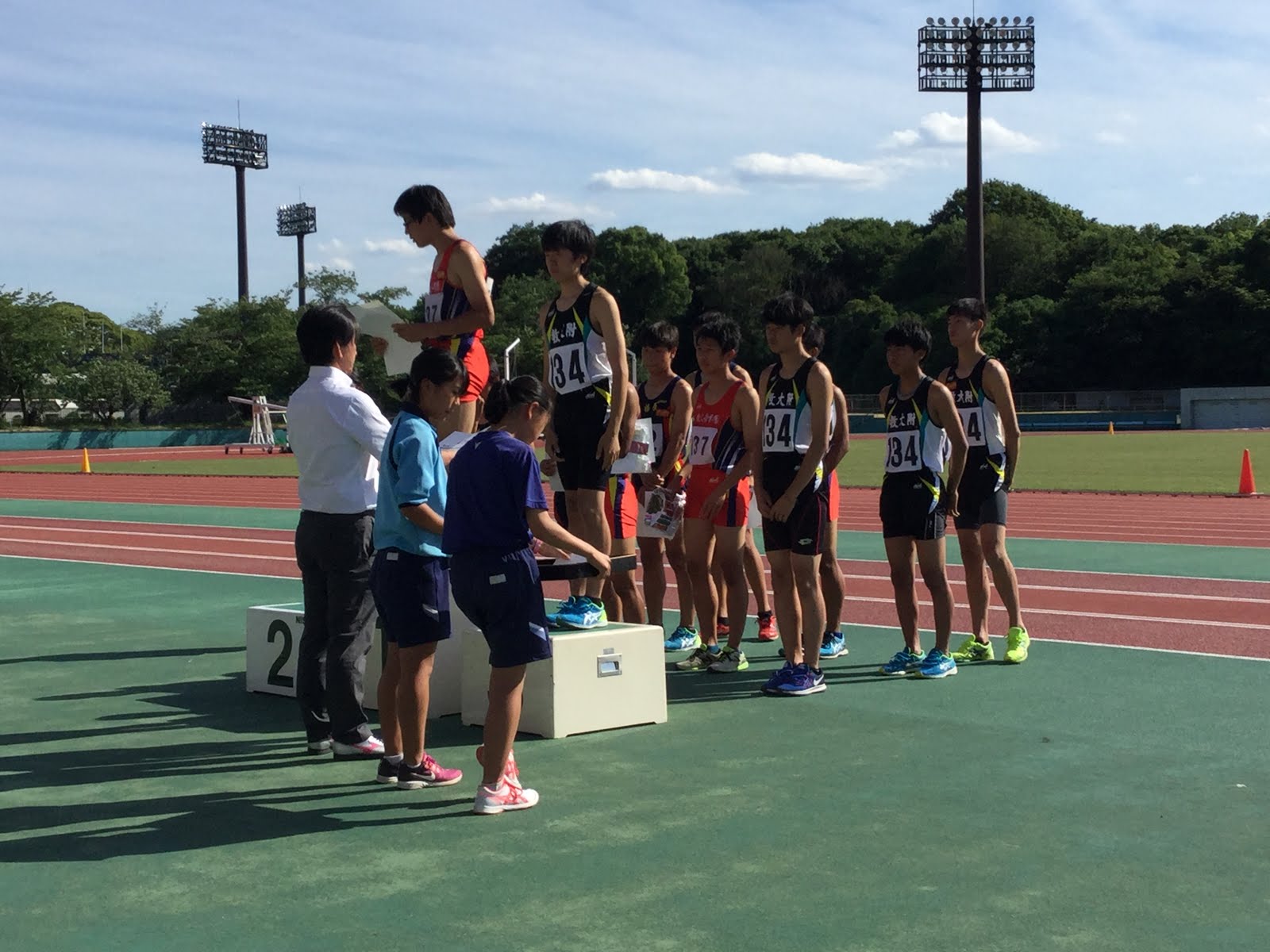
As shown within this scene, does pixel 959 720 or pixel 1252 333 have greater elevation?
pixel 1252 333

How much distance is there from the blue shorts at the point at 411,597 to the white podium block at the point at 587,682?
0.86 metres

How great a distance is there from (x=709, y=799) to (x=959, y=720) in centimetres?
180

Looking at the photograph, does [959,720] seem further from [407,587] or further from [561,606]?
[407,587]

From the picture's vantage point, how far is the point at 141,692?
718 cm

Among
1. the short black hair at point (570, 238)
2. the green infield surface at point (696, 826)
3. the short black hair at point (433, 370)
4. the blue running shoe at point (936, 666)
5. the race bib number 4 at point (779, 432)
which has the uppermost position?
the short black hair at point (570, 238)

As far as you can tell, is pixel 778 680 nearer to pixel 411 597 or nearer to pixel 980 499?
pixel 980 499

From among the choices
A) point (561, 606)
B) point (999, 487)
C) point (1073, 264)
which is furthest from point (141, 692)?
point (1073, 264)

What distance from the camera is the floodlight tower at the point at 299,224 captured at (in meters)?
110

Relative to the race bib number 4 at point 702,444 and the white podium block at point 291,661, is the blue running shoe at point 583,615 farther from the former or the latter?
the race bib number 4 at point 702,444

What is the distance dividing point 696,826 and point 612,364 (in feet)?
8.78

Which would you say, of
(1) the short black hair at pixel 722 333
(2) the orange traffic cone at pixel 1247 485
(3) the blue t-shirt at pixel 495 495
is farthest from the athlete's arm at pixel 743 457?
(2) the orange traffic cone at pixel 1247 485

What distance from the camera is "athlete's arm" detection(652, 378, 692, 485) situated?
7965 mm

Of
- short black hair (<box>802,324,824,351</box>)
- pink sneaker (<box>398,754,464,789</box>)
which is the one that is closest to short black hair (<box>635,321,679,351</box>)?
short black hair (<box>802,324,824,351</box>)

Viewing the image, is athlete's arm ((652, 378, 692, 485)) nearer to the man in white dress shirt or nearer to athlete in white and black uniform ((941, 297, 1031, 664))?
athlete in white and black uniform ((941, 297, 1031, 664))
